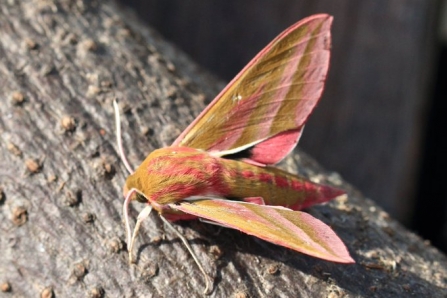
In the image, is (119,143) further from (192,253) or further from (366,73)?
(366,73)

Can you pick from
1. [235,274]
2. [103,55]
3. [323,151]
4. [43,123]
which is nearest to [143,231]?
[235,274]

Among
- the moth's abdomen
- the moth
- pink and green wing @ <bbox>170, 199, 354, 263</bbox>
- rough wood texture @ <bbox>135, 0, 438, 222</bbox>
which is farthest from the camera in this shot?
rough wood texture @ <bbox>135, 0, 438, 222</bbox>

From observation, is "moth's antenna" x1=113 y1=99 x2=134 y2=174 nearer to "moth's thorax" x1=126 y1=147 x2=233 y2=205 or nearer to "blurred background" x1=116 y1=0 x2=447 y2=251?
"moth's thorax" x1=126 y1=147 x2=233 y2=205

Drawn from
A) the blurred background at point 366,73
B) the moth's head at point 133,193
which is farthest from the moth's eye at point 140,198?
the blurred background at point 366,73

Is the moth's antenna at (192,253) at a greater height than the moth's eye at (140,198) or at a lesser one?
lesser

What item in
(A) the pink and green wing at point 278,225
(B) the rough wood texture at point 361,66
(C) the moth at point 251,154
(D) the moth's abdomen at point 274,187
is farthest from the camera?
(B) the rough wood texture at point 361,66

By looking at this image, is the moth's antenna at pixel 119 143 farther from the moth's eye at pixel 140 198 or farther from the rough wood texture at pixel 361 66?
the rough wood texture at pixel 361 66

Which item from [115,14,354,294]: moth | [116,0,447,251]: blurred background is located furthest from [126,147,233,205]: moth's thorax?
[116,0,447,251]: blurred background
